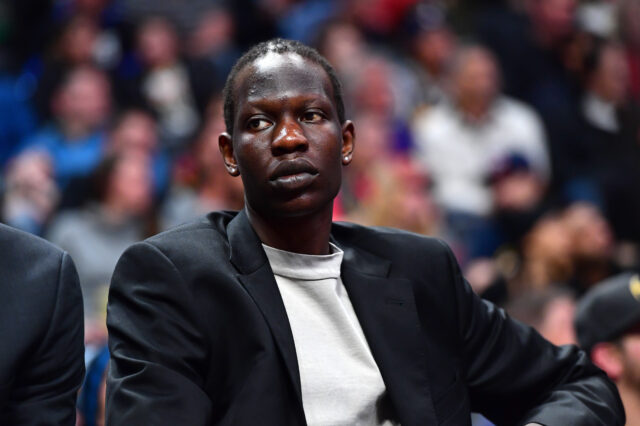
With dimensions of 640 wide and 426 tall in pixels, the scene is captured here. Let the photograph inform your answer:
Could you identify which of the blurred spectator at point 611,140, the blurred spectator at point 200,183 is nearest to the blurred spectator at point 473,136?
the blurred spectator at point 611,140

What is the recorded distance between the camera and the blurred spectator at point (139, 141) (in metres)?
6.94

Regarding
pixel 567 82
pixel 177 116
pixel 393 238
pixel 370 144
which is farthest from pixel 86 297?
pixel 567 82

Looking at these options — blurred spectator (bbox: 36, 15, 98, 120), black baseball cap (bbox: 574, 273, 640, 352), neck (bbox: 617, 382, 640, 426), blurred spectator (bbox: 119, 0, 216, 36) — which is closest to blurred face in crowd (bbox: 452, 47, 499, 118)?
blurred spectator (bbox: 119, 0, 216, 36)

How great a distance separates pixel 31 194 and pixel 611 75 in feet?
14.5

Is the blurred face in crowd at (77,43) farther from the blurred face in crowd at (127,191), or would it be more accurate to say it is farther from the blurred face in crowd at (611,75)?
the blurred face in crowd at (611,75)

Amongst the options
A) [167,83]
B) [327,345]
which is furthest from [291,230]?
[167,83]

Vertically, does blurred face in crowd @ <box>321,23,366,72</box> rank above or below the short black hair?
below

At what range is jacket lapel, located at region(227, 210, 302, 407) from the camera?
2.21 metres

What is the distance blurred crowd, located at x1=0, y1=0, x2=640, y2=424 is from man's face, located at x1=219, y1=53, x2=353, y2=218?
219 centimetres

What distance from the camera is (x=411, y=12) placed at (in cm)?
917

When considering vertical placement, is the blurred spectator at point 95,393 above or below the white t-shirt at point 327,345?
below

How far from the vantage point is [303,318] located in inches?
91.7

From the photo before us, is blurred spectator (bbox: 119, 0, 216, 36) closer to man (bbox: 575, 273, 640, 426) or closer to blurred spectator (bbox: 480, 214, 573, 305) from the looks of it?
blurred spectator (bbox: 480, 214, 573, 305)

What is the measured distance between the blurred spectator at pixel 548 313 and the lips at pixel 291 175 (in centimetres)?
193
